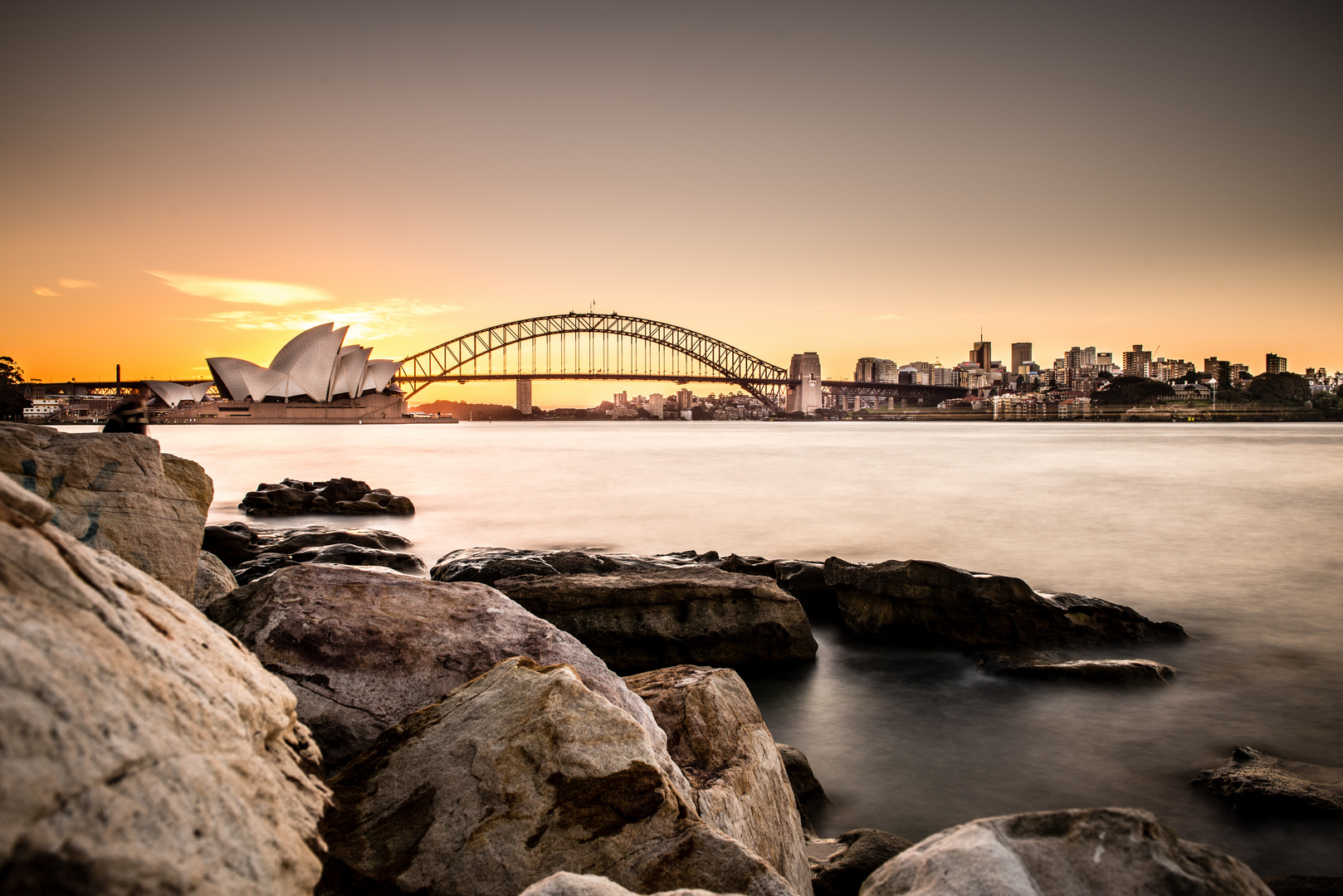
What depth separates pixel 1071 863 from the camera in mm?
1467

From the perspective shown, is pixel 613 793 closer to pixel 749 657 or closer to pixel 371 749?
pixel 371 749

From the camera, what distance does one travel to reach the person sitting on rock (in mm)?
5855

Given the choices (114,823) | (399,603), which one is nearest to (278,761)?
(114,823)

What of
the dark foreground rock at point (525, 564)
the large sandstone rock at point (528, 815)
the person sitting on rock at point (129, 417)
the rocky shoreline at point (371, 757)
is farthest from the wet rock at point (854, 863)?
the person sitting on rock at point (129, 417)

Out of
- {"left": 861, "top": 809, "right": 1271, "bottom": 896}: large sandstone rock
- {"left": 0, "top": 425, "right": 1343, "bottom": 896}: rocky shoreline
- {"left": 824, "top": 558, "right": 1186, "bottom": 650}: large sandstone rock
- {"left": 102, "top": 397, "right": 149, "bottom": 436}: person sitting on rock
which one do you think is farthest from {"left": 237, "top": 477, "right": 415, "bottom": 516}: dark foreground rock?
{"left": 861, "top": 809, "right": 1271, "bottom": 896}: large sandstone rock

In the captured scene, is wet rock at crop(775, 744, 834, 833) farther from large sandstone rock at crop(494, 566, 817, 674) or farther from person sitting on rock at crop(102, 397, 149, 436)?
person sitting on rock at crop(102, 397, 149, 436)

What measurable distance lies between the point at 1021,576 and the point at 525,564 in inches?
210

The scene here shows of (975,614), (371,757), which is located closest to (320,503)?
(975,614)

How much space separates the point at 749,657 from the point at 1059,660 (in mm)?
1892

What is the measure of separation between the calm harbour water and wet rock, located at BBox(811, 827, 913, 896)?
19.6 inches

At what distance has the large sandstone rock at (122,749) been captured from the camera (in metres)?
0.93

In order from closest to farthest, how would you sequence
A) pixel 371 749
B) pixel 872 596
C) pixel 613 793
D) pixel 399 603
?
pixel 613 793
pixel 371 749
pixel 399 603
pixel 872 596

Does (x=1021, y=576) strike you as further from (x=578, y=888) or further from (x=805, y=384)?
(x=805, y=384)

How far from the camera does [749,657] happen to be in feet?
15.7
